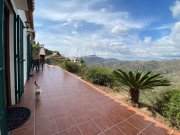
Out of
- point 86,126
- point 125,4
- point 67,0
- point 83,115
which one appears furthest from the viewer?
point 125,4

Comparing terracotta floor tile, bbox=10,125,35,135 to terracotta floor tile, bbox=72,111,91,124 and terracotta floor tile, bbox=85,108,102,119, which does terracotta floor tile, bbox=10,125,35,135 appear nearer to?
terracotta floor tile, bbox=72,111,91,124

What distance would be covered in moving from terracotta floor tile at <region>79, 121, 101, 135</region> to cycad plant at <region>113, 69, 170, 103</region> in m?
2.76

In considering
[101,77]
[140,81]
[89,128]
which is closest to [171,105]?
[140,81]

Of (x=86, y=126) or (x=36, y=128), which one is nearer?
(x=36, y=128)

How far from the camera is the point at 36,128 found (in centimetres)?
307

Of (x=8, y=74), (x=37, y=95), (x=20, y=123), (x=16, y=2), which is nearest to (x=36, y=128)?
(x=20, y=123)

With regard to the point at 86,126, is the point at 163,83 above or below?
above

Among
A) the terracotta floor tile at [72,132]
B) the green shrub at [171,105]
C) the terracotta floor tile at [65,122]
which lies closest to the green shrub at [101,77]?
the green shrub at [171,105]

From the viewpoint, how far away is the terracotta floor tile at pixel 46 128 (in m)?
2.96

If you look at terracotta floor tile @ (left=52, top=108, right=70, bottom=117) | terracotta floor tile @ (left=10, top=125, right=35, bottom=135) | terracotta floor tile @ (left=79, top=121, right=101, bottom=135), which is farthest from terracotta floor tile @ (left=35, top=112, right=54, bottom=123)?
terracotta floor tile @ (left=79, top=121, right=101, bottom=135)

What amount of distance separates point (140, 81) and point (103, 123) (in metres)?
2.67

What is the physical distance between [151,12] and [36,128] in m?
11.7

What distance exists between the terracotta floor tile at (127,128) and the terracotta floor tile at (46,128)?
1.56 m

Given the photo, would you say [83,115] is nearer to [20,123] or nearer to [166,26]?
[20,123]
